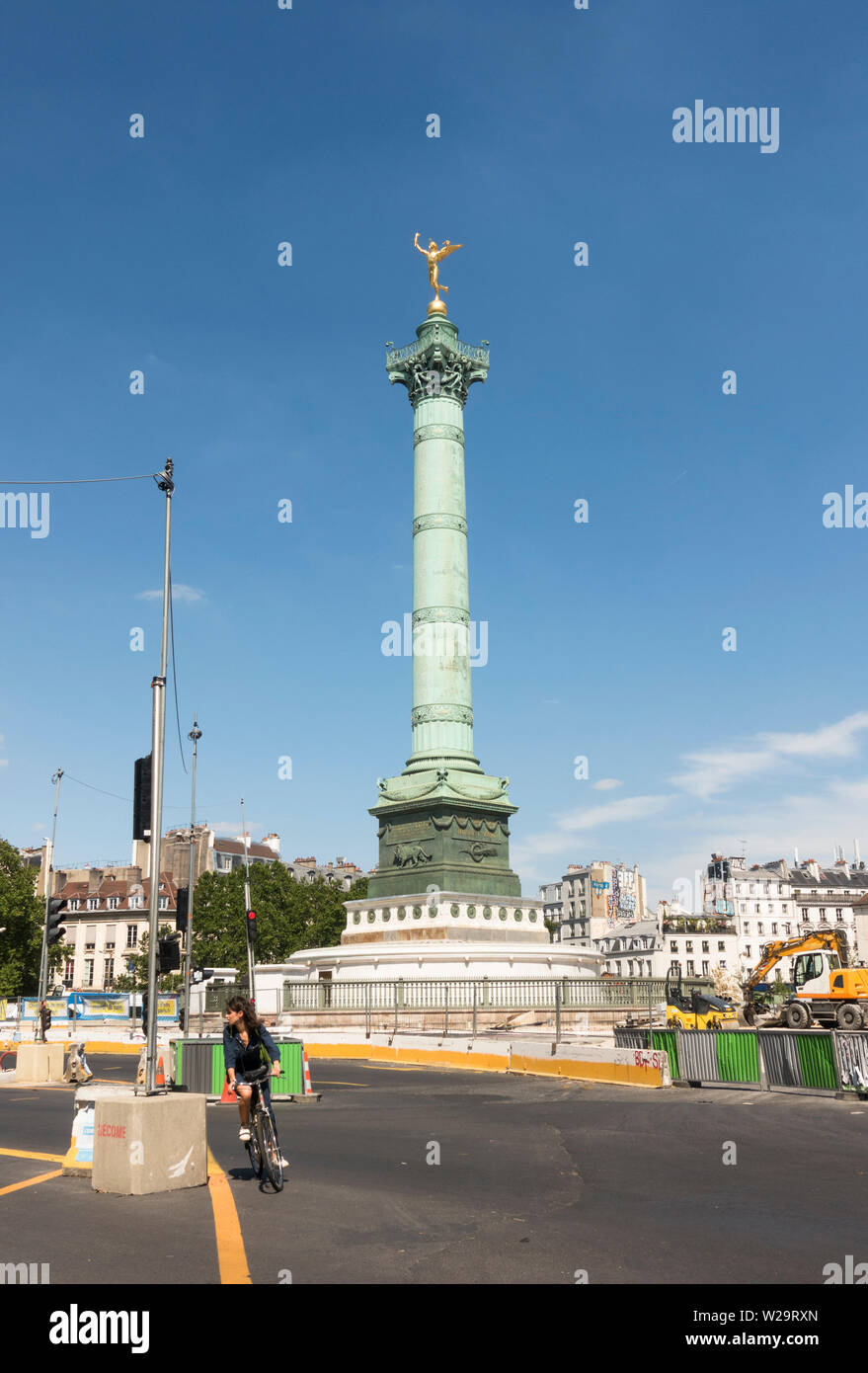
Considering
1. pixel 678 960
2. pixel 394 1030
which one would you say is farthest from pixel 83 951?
pixel 394 1030

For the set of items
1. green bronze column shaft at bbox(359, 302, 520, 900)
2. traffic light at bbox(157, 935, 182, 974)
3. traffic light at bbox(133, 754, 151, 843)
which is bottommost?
traffic light at bbox(157, 935, 182, 974)

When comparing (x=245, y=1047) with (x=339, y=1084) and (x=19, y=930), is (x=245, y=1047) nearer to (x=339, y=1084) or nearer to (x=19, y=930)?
(x=339, y=1084)

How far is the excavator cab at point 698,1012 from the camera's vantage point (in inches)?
1427

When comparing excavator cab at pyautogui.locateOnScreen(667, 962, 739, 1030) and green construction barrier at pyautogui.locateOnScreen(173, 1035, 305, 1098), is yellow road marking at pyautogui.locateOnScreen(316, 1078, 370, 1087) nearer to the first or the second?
green construction barrier at pyautogui.locateOnScreen(173, 1035, 305, 1098)

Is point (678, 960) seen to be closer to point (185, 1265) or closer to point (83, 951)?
point (83, 951)

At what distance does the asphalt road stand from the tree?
6339cm

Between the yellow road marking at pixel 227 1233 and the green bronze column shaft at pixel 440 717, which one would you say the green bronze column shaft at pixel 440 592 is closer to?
the green bronze column shaft at pixel 440 717

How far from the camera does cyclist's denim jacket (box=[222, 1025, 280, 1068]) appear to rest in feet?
35.8

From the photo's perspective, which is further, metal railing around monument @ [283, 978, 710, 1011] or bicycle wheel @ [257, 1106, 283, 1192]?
metal railing around monument @ [283, 978, 710, 1011]

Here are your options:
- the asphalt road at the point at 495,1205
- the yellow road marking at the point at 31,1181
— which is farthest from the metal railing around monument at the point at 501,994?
the yellow road marking at the point at 31,1181

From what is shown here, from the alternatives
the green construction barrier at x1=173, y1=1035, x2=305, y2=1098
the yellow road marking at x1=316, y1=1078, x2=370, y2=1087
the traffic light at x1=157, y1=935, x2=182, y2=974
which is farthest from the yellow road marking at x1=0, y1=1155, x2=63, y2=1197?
the yellow road marking at x1=316, y1=1078, x2=370, y2=1087

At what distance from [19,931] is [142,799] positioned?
2768 inches

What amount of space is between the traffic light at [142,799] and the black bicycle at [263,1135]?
3.90 m
